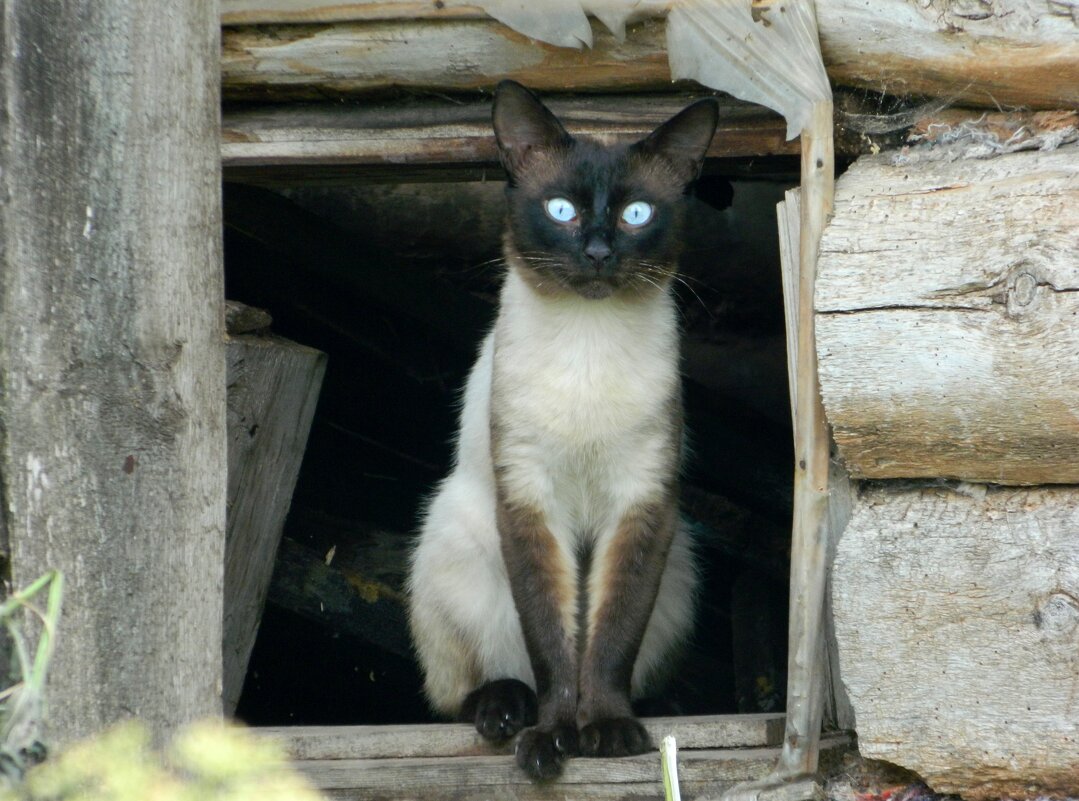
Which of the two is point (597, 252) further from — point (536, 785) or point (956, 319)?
point (536, 785)

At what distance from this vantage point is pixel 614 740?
10.7 feet

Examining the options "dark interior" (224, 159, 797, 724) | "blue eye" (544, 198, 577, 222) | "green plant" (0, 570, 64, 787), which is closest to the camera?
"green plant" (0, 570, 64, 787)

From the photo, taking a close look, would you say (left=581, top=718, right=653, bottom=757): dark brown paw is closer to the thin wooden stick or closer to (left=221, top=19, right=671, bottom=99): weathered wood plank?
the thin wooden stick

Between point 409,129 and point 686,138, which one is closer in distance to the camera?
point 686,138

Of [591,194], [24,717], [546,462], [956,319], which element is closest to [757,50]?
[591,194]

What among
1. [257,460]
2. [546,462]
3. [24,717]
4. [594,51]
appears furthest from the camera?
[257,460]

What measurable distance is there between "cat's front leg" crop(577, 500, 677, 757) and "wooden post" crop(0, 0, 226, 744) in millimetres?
1506

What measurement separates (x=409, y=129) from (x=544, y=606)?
1513mm

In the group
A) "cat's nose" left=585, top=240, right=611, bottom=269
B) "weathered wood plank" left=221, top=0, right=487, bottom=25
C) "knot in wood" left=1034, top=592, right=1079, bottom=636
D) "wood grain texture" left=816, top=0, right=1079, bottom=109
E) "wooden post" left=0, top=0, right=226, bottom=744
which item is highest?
"weathered wood plank" left=221, top=0, right=487, bottom=25

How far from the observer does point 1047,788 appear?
2855 mm

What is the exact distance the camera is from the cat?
11.3ft

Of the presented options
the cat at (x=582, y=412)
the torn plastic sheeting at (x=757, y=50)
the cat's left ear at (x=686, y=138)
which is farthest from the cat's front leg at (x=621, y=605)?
the torn plastic sheeting at (x=757, y=50)

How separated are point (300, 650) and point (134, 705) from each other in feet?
12.3

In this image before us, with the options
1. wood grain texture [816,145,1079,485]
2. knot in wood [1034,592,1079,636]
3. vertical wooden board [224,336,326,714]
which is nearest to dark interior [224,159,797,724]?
vertical wooden board [224,336,326,714]
